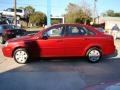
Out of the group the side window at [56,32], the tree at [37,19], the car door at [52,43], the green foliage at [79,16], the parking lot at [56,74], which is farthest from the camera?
the tree at [37,19]

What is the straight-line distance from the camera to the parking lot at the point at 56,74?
8.81 meters

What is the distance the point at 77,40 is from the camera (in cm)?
1226

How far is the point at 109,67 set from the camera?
11.5m

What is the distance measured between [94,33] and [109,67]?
1630 millimetres

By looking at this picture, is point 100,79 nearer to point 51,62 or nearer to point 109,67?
point 109,67

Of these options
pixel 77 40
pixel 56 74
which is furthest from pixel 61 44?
pixel 56 74

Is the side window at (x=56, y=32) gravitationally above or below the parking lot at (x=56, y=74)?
above

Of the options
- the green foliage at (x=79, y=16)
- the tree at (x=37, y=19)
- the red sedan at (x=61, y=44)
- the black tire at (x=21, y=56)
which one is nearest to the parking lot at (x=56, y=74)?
the black tire at (x=21, y=56)

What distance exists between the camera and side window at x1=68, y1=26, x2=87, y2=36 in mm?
12380

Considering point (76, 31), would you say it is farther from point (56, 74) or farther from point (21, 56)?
point (56, 74)

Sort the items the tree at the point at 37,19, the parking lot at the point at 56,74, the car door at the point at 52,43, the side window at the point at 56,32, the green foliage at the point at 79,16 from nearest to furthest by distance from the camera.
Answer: the parking lot at the point at 56,74, the car door at the point at 52,43, the side window at the point at 56,32, the green foliage at the point at 79,16, the tree at the point at 37,19

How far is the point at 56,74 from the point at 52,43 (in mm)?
2161

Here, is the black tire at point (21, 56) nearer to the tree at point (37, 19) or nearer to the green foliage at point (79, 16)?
the green foliage at point (79, 16)

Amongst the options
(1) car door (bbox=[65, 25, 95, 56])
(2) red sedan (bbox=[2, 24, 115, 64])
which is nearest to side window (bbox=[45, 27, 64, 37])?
(2) red sedan (bbox=[2, 24, 115, 64])
